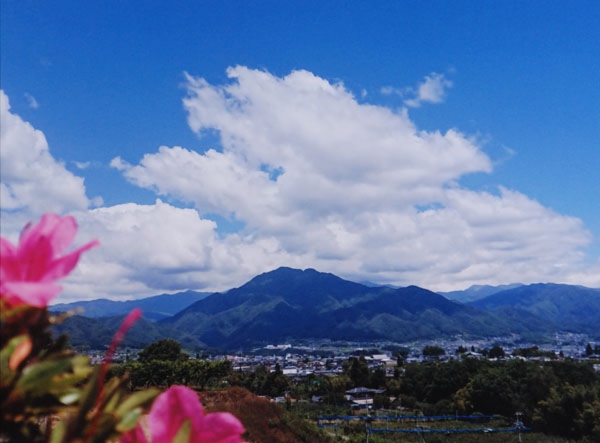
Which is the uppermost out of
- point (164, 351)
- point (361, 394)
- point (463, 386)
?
point (164, 351)

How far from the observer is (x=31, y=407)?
51cm

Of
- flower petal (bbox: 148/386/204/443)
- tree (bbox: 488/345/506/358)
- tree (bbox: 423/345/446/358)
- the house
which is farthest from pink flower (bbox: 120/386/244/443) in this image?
tree (bbox: 423/345/446/358)

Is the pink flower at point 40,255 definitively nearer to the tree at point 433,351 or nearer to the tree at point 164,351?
the tree at point 164,351

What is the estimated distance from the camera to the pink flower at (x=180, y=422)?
55 cm

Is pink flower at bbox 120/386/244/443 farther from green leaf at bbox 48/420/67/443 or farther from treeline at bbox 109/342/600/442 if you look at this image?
treeline at bbox 109/342/600/442

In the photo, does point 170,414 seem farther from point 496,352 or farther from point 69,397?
point 496,352

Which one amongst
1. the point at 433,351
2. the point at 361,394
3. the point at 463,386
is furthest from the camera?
the point at 433,351

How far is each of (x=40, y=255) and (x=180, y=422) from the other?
0.77ft

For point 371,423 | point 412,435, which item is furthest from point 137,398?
point 371,423

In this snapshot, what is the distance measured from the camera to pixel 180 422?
0.55 m

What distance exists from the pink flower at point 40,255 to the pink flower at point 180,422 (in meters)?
0.18

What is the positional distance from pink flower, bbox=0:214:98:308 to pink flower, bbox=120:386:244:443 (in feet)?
0.58

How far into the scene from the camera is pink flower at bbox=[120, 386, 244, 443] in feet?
1.81

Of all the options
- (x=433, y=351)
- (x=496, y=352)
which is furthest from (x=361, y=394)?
(x=433, y=351)
